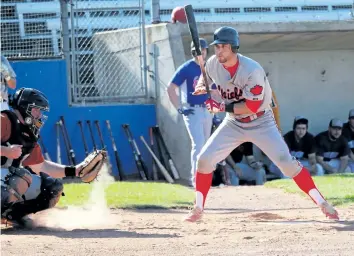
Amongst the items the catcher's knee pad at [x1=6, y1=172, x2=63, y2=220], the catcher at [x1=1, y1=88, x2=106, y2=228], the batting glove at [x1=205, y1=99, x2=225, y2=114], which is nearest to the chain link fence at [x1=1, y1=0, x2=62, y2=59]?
the catcher at [x1=1, y1=88, x2=106, y2=228]

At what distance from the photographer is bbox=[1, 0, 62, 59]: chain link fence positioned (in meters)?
12.6

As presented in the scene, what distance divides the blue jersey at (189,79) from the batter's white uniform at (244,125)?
108 inches

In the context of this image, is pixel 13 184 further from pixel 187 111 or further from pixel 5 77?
pixel 187 111

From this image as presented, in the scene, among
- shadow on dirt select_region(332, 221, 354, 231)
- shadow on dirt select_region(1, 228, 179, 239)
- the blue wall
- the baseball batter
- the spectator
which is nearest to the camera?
shadow on dirt select_region(1, 228, 179, 239)

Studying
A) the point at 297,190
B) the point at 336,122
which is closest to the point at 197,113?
the point at 297,190

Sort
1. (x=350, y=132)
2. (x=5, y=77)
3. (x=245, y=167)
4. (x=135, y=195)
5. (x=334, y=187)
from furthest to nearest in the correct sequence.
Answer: (x=350, y=132), (x=245, y=167), (x=334, y=187), (x=135, y=195), (x=5, y=77)

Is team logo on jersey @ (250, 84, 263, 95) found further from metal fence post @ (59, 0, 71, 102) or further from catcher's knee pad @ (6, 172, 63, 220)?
metal fence post @ (59, 0, 71, 102)

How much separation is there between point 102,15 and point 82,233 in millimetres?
8044

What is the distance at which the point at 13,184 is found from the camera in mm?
6242

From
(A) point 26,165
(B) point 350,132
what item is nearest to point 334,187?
(B) point 350,132

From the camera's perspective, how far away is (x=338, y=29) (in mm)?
14047

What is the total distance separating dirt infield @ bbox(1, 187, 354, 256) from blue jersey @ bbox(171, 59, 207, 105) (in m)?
1.97

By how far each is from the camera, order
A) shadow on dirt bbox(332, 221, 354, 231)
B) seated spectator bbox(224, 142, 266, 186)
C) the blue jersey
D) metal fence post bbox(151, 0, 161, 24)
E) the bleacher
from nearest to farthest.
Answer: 1. shadow on dirt bbox(332, 221, 354, 231)
2. the blue jersey
3. the bleacher
4. seated spectator bbox(224, 142, 266, 186)
5. metal fence post bbox(151, 0, 161, 24)

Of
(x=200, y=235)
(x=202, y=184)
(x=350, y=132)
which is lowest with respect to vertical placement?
(x=350, y=132)
